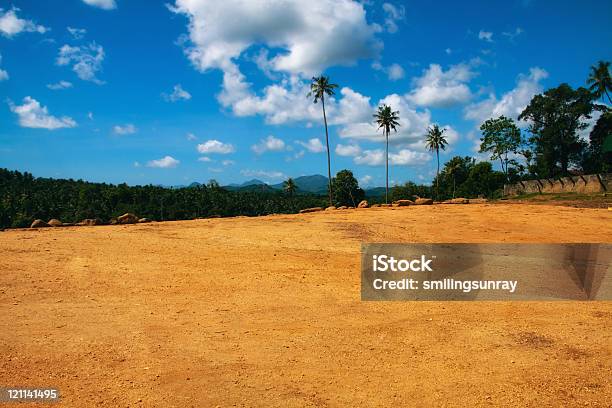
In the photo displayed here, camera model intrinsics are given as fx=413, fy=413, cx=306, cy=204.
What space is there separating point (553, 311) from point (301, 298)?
16.4 feet

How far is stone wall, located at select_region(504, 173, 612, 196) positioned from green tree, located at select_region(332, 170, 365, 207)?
24.4 meters

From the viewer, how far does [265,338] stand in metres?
6.73

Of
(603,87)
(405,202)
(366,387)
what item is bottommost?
(366,387)

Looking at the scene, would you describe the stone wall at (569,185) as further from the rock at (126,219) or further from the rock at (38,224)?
the rock at (38,224)

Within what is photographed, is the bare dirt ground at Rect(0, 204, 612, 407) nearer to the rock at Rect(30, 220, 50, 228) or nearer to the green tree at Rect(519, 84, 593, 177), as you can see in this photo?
the rock at Rect(30, 220, 50, 228)

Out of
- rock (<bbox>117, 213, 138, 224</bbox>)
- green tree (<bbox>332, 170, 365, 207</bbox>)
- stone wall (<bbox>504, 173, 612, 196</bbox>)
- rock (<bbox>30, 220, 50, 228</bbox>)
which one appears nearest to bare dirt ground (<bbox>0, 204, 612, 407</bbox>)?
rock (<bbox>30, 220, 50, 228</bbox>)

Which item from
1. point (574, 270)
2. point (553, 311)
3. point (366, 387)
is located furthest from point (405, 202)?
point (366, 387)

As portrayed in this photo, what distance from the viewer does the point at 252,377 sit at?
537cm

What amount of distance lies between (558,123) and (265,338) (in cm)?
4938

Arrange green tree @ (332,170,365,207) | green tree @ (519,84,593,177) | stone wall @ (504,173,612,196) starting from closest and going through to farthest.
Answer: stone wall @ (504,173,612,196) < green tree @ (519,84,593,177) < green tree @ (332,170,365,207)

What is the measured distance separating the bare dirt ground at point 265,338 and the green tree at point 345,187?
51.5 metres

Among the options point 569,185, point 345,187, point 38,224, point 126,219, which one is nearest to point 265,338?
point 126,219

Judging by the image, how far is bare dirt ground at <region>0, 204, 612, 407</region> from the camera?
5.00m

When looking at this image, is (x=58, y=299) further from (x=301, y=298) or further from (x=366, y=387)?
(x=366, y=387)
